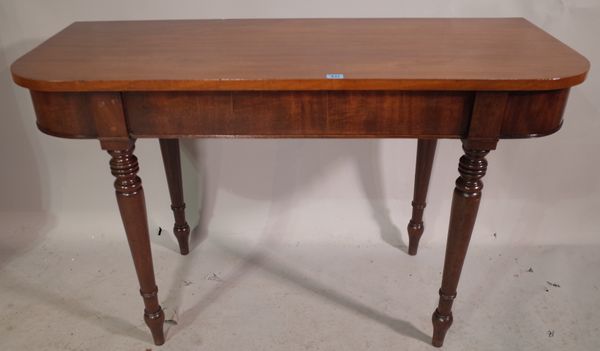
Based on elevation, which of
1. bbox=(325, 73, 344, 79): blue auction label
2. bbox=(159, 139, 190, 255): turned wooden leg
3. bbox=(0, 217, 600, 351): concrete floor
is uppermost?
bbox=(325, 73, 344, 79): blue auction label

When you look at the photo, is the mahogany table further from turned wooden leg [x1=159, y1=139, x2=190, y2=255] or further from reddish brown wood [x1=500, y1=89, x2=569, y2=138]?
turned wooden leg [x1=159, y1=139, x2=190, y2=255]

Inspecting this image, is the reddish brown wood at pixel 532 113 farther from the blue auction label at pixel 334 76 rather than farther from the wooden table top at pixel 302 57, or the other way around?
the blue auction label at pixel 334 76

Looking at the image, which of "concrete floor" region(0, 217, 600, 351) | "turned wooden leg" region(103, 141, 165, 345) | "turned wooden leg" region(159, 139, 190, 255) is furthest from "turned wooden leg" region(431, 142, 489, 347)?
"turned wooden leg" region(159, 139, 190, 255)

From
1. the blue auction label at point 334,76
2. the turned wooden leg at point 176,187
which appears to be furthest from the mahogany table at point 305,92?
the turned wooden leg at point 176,187

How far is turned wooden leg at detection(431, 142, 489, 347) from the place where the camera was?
1.19 m

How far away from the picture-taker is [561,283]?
5.72ft

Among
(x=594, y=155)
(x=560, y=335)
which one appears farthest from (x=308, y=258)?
(x=594, y=155)

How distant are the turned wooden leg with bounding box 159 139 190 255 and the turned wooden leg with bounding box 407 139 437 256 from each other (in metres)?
0.75

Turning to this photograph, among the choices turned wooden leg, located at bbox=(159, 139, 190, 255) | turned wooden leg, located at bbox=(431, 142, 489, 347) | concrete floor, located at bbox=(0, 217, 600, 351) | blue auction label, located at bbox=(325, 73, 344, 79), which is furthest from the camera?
turned wooden leg, located at bbox=(159, 139, 190, 255)

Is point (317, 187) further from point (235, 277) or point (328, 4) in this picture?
point (328, 4)

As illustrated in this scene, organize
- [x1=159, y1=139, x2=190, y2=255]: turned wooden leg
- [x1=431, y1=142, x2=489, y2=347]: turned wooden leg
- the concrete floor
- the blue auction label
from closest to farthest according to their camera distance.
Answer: the blue auction label
[x1=431, y1=142, x2=489, y2=347]: turned wooden leg
the concrete floor
[x1=159, y1=139, x2=190, y2=255]: turned wooden leg

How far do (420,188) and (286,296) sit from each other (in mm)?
549

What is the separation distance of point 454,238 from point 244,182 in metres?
0.88

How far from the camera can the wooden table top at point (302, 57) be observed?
1053 mm
